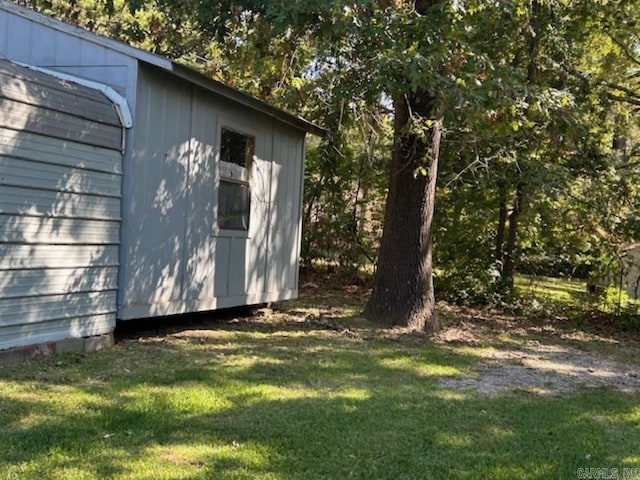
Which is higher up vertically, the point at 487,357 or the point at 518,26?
the point at 518,26

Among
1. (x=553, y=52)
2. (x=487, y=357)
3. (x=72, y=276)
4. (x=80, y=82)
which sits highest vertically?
(x=553, y=52)

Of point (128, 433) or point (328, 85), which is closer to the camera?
point (128, 433)

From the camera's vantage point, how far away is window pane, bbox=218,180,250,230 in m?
7.84

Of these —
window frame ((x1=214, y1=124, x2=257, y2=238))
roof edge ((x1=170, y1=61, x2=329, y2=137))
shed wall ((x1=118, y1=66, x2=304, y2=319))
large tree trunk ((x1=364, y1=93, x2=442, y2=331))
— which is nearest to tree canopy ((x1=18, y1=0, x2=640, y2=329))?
large tree trunk ((x1=364, y1=93, x2=442, y2=331))

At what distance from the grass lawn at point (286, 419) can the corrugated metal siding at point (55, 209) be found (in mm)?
424

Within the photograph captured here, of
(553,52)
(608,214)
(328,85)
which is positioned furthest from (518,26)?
(608,214)

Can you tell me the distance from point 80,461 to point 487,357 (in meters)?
5.09

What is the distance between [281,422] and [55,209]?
9.63 ft

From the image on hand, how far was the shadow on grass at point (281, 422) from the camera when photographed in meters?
3.58

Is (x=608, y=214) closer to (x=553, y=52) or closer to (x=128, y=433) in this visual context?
(x=553, y=52)

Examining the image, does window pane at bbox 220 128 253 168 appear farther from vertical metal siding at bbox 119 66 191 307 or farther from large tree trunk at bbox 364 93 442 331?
large tree trunk at bbox 364 93 442 331

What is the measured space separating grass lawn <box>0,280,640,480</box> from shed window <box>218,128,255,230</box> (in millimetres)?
1782

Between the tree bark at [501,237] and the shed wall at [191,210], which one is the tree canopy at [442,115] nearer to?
the tree bark at [501,237]

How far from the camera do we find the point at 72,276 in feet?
19.1
